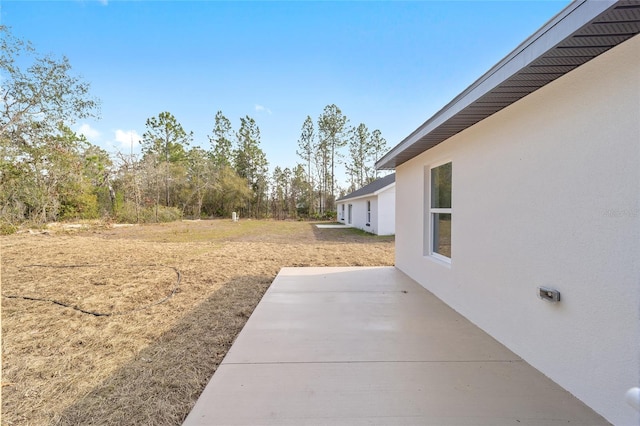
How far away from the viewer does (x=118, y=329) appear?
315 cm

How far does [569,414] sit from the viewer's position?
1697 millimetres

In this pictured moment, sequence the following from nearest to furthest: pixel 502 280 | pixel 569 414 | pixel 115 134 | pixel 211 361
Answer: pixel 569 414 → pixel 211 361 → pixel 502 280 → pixel 115 134

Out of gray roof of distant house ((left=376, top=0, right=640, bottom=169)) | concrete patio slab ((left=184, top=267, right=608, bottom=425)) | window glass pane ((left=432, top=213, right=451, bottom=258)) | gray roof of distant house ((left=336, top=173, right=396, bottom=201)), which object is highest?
gray roof of distant house ((left=336, top=173, right=396, bottom=201))

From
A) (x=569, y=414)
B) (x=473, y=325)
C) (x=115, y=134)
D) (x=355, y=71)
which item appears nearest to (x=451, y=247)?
(x=473, y=325)

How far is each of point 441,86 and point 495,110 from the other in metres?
5.86

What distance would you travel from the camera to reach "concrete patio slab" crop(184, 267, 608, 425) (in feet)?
5.62

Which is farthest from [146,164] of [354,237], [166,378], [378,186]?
[166,378]

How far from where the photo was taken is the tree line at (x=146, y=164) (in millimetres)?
10836

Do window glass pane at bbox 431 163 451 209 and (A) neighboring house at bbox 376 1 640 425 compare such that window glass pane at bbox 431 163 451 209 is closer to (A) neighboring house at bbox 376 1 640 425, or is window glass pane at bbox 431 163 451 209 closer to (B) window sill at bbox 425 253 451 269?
(A) neighboring house at bbox 376 1 640 425

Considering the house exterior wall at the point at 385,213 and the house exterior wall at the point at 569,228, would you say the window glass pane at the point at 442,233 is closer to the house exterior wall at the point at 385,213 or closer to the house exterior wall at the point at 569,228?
the house exterior wall at the point at 569,228

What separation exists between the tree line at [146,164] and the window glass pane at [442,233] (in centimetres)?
1532

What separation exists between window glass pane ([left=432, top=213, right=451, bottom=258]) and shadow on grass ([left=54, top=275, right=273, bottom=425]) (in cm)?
293

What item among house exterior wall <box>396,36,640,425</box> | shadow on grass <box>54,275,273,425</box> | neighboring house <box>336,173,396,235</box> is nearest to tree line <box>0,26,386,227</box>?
neighboring house <box>336,173,396,235</box>

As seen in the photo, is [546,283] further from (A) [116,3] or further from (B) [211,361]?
(A) [116,3]
